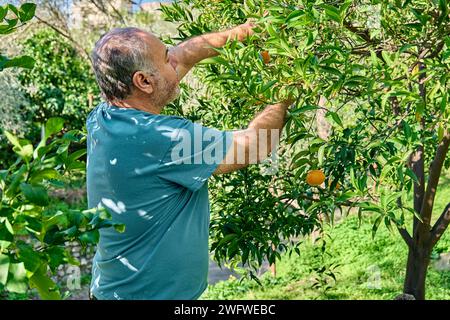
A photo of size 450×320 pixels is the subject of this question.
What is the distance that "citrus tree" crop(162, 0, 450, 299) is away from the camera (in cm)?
174

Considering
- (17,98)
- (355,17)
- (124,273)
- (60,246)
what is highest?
(17,98)

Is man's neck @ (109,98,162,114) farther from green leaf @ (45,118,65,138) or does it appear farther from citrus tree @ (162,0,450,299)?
green leaf @ (45,118,65,138)

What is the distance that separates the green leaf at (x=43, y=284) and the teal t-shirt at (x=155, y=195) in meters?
0.62

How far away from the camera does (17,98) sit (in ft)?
32.8

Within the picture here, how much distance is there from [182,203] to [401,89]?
0.69m

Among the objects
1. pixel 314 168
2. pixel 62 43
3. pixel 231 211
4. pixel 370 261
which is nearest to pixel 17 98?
pixel 62 43

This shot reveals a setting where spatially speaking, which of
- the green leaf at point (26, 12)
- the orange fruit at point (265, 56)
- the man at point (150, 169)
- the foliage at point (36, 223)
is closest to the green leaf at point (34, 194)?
the foliage at point (36, 223)

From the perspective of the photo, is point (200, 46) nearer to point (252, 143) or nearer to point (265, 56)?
point (265, 56)

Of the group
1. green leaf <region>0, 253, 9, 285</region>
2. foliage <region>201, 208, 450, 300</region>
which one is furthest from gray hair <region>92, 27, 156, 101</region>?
foliage <region>201, 208, 450, 300</region>

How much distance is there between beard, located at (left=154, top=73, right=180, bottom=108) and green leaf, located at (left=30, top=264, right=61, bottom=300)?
0.80 meters

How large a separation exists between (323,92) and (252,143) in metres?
0.36

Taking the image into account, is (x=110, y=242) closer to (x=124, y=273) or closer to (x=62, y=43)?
(x=124, y=273)

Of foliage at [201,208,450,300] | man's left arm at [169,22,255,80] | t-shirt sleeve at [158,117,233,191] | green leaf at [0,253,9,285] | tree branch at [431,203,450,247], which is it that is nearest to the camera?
green leaf at [0,253,9,285]

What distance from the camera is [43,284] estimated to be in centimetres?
103
